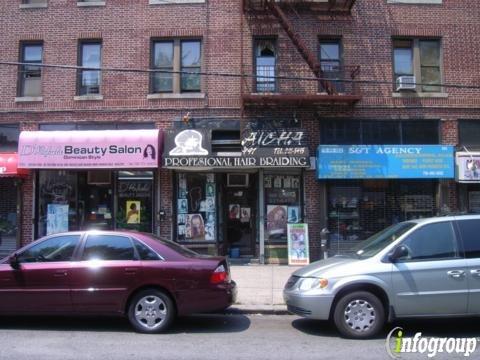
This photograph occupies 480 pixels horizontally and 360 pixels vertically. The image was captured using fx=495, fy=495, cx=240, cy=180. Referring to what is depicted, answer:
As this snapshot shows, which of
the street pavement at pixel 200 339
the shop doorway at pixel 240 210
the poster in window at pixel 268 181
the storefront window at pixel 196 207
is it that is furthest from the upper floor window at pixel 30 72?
the street pavement at pixel 200 339

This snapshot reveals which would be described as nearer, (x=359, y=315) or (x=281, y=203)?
(x=359, y=315)

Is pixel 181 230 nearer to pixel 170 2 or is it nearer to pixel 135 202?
pixel 135 202

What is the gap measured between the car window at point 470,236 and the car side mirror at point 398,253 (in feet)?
3.04

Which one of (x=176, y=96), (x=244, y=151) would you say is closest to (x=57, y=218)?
(x=176, y=96)

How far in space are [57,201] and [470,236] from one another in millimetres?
12275

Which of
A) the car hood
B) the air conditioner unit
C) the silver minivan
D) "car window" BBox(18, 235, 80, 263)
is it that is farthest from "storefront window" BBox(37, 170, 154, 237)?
the silver minivan

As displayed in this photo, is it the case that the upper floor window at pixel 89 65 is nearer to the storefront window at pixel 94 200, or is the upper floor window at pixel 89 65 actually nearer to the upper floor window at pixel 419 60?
the storefront window at pixel 94 200

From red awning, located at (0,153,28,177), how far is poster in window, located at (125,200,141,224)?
3.31 meters

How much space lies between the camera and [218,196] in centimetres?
1532

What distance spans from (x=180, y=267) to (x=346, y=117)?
9.54 m

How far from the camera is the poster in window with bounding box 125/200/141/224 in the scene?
50.3ft

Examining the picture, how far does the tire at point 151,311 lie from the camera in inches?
290

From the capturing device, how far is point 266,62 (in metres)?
15.7

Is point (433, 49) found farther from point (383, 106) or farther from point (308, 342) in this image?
point (308, 342)
